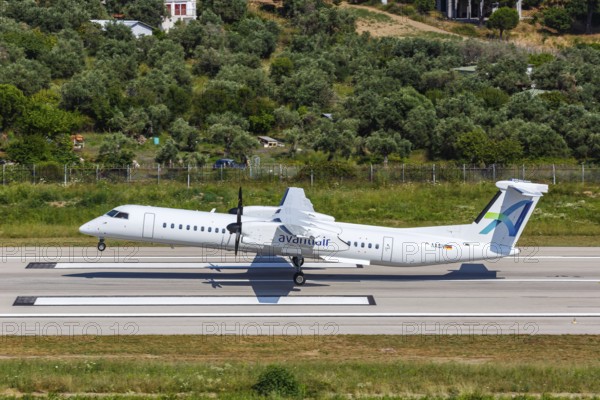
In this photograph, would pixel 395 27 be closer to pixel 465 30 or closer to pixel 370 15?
pixel 370 15

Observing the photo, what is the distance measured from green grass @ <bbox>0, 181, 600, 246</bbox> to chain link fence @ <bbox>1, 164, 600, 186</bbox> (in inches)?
34.6

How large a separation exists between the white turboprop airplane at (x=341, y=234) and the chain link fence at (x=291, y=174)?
23.2 m

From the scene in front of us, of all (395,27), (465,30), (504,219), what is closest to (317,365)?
(504,219)

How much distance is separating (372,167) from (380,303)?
2902 centimetres

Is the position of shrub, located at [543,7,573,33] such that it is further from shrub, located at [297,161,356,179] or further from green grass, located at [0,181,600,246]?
shrub, located at [297,161,356,179]

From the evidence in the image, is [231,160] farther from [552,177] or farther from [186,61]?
[186,61]

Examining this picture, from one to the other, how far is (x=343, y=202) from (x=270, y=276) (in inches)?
747

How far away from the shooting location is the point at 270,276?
39.0m

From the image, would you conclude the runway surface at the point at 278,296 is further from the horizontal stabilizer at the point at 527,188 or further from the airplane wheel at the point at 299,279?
the horizontal stabilizer at the point at 527,188

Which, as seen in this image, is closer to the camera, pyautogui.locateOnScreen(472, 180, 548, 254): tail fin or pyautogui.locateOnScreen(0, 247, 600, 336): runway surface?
pyautogui.locateOnScreen(0, 247, 600, 336): runway surface

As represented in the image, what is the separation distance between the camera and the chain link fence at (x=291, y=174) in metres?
60.4

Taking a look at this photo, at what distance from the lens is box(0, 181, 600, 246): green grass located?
175ft

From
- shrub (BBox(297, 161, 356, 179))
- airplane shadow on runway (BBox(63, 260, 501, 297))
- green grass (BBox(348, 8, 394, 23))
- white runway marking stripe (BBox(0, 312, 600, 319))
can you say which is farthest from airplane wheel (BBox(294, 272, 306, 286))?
green grass (BBox(348, 8, 394, 23))

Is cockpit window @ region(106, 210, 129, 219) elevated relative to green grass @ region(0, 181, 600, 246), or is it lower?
elevated
